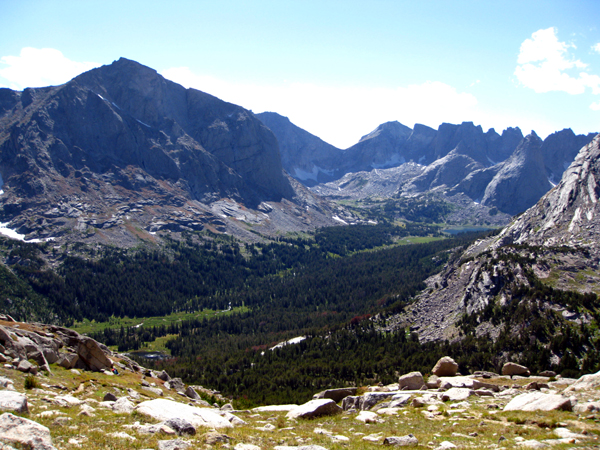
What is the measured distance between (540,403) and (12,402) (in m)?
33.3

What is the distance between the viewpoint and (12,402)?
696 inches

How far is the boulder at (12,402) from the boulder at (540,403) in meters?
31.8

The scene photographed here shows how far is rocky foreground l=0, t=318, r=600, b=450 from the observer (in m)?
17.5

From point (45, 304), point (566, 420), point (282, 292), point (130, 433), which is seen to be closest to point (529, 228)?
point (282, 292)

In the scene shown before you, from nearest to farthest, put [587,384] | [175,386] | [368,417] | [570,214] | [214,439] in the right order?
[214,439], [368,417], [587,384], [175,386], [570,214]

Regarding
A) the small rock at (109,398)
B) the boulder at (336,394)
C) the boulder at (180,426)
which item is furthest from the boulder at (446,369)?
the small rock at (109,398)

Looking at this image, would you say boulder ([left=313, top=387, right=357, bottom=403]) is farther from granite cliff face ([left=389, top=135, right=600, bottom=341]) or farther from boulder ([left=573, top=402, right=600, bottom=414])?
granite cliff face ([left=389, top=135, right=600, bottom=341])

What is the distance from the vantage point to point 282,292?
182125 millimetres

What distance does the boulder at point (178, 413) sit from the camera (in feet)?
73.6

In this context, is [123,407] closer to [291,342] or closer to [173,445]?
[173,445]

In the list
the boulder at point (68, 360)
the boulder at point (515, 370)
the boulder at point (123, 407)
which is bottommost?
the boulder at point (515, 370)

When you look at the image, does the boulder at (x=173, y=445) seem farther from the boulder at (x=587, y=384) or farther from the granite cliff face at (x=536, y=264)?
the granite cliff face at (x=536, y=264)

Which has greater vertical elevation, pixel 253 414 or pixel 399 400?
pixel 399 400

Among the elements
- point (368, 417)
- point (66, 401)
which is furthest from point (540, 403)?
point (66, 401)
